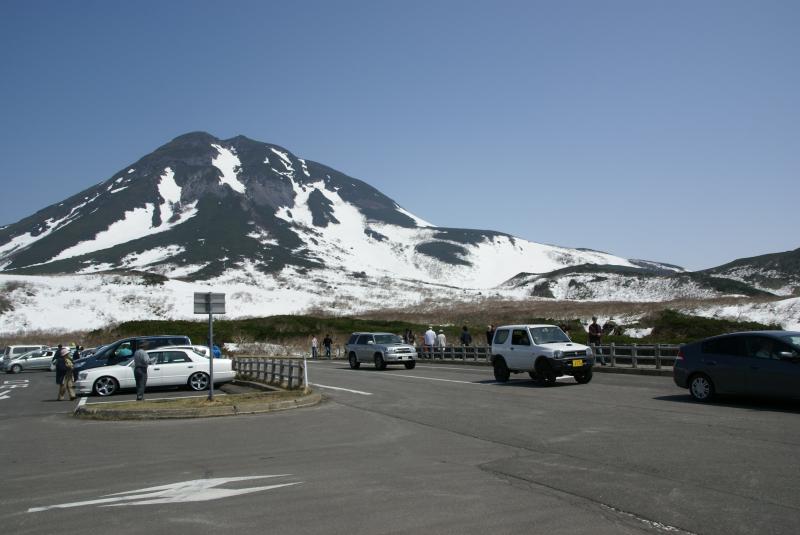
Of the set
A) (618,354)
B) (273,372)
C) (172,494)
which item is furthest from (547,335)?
(172,494)

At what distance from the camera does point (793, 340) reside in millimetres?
13891

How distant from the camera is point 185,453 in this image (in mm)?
11016

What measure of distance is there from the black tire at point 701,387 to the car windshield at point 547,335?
20.1 feet

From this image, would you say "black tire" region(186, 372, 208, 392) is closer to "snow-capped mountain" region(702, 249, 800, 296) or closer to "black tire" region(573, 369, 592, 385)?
"black tire" region(573, 369, 592, 385)

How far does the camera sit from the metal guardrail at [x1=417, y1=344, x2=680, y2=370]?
2516cm

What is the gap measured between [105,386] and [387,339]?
14.4m

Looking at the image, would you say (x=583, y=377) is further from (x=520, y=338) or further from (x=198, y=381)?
(x=198, y=381)

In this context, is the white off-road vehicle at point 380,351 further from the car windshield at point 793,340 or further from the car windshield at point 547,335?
the car windshield at point 793,340

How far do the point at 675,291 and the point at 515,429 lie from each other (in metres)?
106

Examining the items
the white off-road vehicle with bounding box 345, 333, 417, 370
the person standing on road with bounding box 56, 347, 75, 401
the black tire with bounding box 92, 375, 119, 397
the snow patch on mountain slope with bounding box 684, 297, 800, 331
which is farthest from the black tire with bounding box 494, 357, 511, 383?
the snow patch on mountain slope with bounding box 684, 297, 800, 331

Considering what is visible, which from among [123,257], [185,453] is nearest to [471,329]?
[185,453]

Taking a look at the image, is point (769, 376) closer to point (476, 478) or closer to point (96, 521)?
point (476, 478)

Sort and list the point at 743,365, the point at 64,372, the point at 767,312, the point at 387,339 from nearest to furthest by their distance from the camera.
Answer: the point at 743,365 → the point at 64,372 → the point at 387,339 → the point at 767,312

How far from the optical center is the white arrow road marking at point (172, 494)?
758 cm
